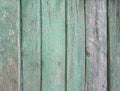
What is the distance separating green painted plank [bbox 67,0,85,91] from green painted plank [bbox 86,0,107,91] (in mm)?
26

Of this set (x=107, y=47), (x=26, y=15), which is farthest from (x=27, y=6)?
(x=107, y=47)

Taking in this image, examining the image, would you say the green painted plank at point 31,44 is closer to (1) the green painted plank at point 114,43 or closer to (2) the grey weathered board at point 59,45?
(2) the grey weathered board at point 59,45

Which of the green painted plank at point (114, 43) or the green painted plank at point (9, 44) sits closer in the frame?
the green painted plank at point (9, 44)

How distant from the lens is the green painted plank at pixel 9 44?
1.63 meters

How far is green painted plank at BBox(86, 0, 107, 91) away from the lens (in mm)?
1737

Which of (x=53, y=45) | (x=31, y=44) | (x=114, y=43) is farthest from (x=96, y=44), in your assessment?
(x=31, y=44)

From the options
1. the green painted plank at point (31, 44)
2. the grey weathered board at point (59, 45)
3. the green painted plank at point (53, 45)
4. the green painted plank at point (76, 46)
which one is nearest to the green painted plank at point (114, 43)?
the grey weathered board at point (59, 45)

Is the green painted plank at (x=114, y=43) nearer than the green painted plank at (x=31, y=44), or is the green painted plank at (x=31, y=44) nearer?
the green painted plank at (x=31, y=44)

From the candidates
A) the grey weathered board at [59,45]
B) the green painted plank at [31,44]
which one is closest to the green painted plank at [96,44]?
the grey weathered board at [59,45]

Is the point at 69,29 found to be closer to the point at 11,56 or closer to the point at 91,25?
the point at 91,25

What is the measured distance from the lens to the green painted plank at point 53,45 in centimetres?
168

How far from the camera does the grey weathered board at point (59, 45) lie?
1.64m

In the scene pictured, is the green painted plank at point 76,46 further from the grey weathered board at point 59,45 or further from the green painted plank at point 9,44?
the green painted plank at point 9,44

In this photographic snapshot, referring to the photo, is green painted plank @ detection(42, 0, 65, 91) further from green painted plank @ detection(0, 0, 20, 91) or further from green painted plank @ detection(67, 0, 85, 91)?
green painted plank @ detection(0, 0, 20, 91)
